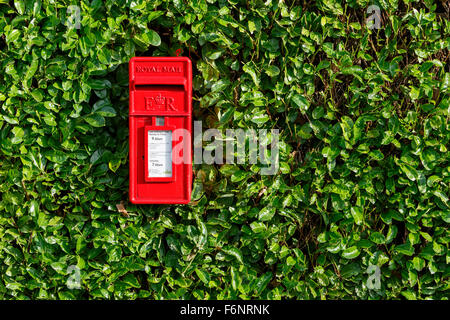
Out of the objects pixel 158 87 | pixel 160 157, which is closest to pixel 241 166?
pixel 160 157

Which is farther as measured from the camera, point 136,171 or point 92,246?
point 92,246

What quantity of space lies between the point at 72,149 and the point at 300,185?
4.33 feet

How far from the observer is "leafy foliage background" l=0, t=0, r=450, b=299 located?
8.13ft

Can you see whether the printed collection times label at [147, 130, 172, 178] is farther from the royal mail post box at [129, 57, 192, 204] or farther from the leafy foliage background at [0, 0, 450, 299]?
the leafy foliage background at [0, 0, 450, 299]

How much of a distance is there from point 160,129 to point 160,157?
0.49 feet

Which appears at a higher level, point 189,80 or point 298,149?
point 189,80

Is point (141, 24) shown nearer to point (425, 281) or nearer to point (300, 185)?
point (300, 185)

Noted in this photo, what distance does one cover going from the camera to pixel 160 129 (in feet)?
7.54

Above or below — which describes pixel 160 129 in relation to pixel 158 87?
below

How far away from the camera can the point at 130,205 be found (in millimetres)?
2559

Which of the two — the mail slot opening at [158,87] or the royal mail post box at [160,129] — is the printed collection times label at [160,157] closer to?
the royal mail post box at [160,129]

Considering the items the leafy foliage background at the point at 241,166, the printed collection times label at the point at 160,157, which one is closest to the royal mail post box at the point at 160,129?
the printed collection times label at the point at 160,157

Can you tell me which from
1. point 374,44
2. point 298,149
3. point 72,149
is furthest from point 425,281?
point 72,149

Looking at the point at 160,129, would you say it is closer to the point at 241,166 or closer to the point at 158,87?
the point at 158,87
